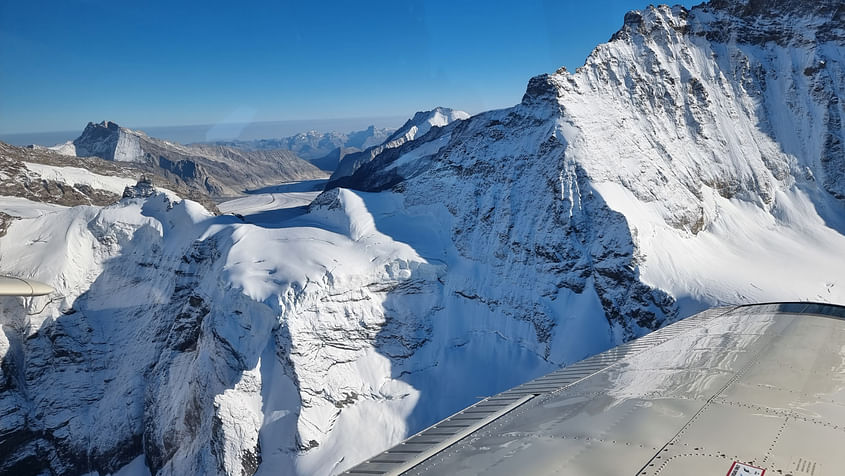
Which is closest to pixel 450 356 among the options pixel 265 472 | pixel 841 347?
pixel 265 472

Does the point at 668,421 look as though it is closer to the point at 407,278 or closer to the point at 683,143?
the point at 407,278

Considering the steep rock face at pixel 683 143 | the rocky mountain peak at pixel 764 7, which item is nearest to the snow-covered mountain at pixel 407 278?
the steep rock face at pixel 683 143

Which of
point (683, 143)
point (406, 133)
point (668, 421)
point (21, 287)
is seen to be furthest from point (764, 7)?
point (406, 133)

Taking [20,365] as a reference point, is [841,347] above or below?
above

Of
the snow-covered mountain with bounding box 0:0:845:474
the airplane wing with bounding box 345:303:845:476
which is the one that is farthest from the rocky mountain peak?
the airplane wing with bounding box 345:303:845:476

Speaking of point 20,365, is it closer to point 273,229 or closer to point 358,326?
point 273,229

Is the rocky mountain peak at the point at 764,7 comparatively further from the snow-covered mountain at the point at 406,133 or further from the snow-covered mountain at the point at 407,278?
the snow-covered mountain at the point at 406,133
